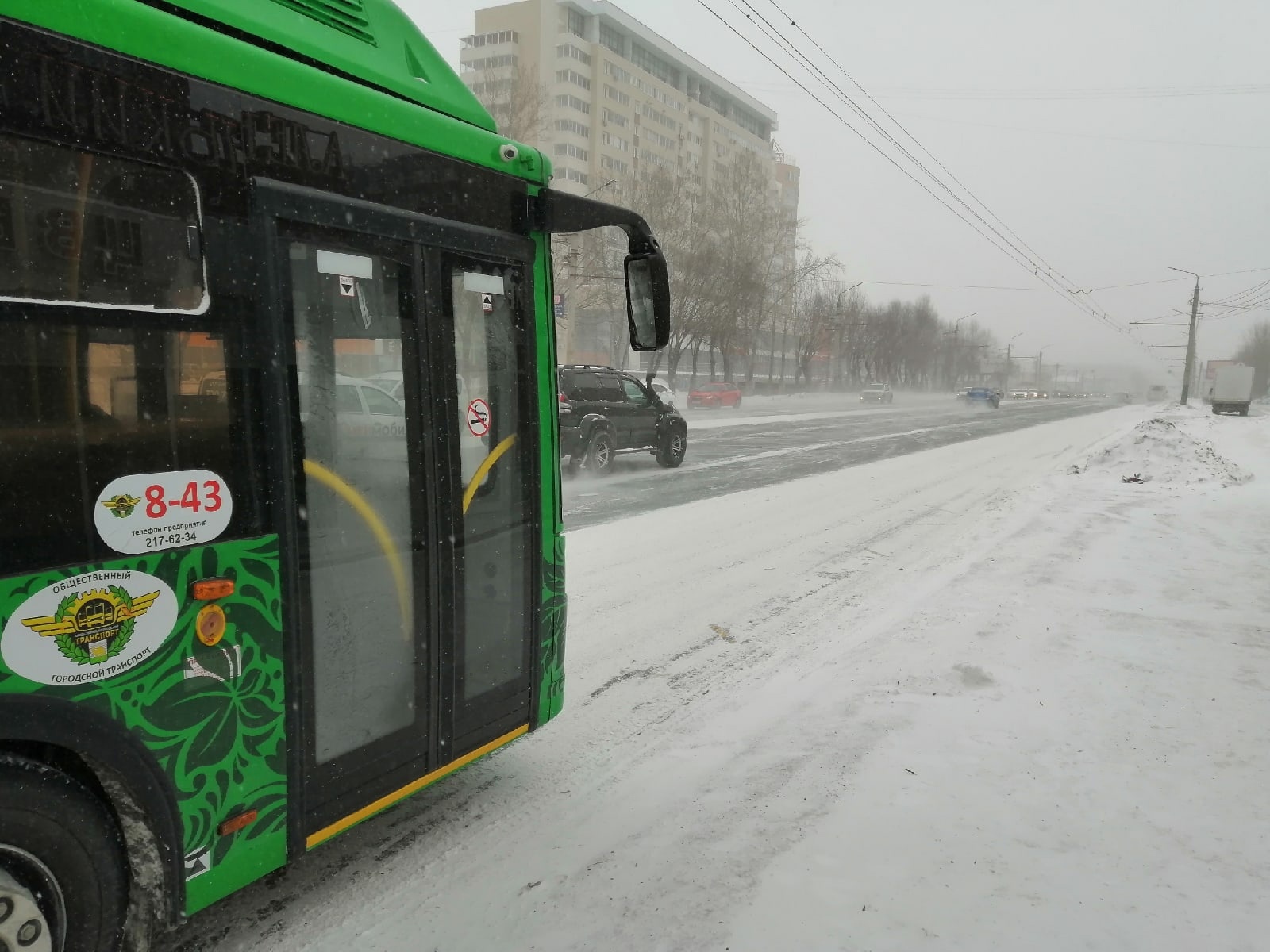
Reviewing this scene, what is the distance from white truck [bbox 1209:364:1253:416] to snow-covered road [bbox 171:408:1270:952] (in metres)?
59.3

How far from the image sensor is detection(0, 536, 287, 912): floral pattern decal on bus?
83.6 inches

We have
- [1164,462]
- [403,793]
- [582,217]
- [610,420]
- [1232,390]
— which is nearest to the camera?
[403,793]

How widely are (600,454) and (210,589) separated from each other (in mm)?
12543

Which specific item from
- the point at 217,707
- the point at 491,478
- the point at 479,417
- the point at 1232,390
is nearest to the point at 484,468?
the point at 491,478

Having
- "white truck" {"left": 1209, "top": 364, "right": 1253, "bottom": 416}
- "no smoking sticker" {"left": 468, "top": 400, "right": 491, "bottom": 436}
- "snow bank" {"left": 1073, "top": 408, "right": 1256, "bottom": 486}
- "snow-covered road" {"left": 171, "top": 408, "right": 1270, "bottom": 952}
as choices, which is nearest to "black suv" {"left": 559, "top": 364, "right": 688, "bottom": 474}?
"snow-covered road" {"left": 171, "top": 408, "right": 1270, "bottom": 952}

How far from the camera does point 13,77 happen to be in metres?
1.83

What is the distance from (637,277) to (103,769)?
260 cm

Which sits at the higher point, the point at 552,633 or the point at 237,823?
the point at 552,633

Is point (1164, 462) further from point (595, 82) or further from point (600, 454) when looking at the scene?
point (595, 82)

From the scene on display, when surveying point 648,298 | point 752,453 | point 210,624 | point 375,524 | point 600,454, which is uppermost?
point 648,298

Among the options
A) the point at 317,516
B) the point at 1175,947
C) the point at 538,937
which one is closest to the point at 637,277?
the point at 317,516

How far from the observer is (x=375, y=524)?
281 cm

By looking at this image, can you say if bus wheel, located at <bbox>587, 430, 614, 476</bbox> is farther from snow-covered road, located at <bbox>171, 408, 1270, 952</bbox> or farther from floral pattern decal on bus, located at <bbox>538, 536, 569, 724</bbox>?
floral pattern decal on bus, located at <bbox>538, 536, 569, 724</bbox>

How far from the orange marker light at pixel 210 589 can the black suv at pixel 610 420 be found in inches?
446
